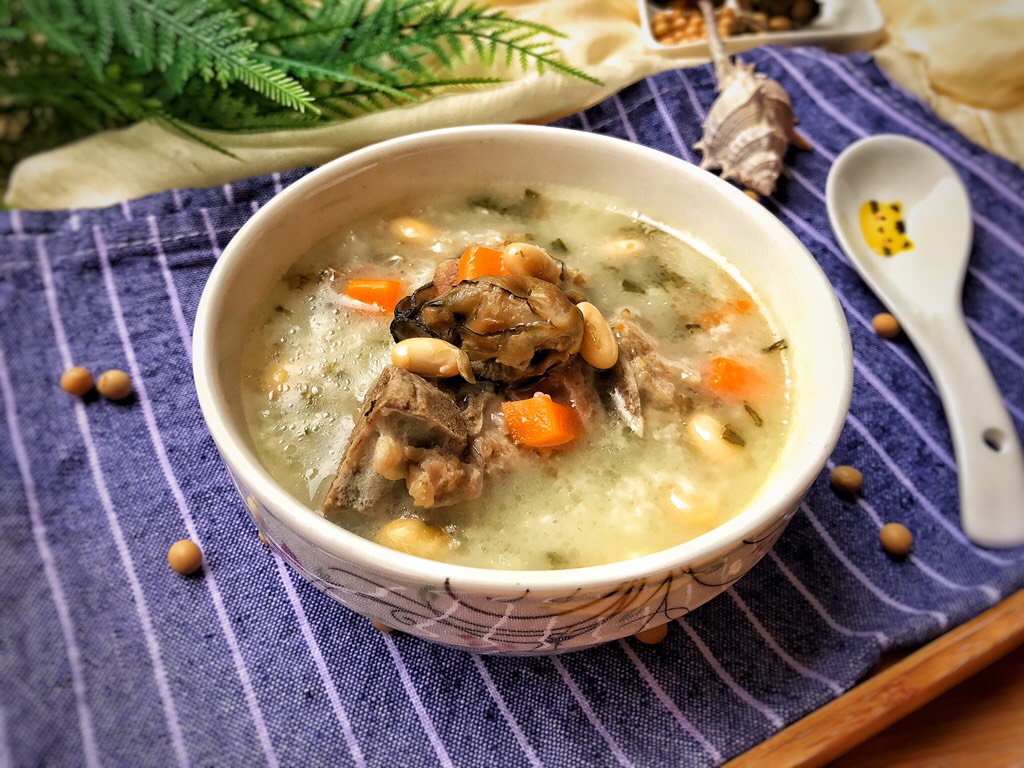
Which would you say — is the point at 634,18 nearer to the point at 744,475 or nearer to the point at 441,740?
the point at 744,475

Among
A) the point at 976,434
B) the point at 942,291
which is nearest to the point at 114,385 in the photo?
the point at 976,434

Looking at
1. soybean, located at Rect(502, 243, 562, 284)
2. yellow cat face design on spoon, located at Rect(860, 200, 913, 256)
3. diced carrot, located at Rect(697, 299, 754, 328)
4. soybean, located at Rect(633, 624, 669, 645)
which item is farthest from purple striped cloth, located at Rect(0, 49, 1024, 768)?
soybean, located at Rect(502, 243, 562, 284)

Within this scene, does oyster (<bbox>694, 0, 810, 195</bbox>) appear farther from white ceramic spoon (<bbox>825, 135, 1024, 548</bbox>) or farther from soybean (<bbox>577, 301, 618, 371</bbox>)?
soybean (<bbox>577, 301, 618, 371</bbox>)

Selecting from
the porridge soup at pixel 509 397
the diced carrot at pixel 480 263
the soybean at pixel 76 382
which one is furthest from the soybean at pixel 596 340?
the soybean at pixel 76 382

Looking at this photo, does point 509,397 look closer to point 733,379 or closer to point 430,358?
point 430,358

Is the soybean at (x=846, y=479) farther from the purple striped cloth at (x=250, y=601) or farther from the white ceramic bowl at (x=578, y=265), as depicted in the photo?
the white ceramic bowl at (x=578, y=265)

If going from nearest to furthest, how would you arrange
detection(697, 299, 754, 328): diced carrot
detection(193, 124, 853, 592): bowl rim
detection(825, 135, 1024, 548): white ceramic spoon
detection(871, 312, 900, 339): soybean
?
1. detection(193, 124, 853, 592): bowl rim
2. detection(697, 299, 754, 328): diced carrot
3. detection(825, 135, 1024, 548): white ceramic spoon
4. detection(871, 312, 900, 339): soybean
